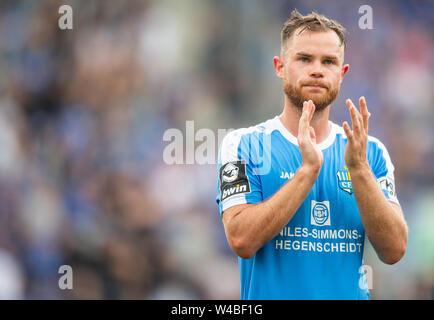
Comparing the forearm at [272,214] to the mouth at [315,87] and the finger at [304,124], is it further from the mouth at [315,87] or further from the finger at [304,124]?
the mouth at [315,87]

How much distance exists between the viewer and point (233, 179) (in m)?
2.94

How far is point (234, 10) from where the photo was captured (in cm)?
758

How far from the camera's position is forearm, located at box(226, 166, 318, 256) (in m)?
2.61

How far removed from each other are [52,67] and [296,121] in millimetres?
5089

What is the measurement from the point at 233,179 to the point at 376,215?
2.43ft

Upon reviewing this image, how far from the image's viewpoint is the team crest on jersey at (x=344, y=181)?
2947 mm

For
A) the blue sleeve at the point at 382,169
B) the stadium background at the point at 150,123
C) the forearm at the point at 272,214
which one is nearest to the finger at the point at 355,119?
the forearm at the point at 272,214

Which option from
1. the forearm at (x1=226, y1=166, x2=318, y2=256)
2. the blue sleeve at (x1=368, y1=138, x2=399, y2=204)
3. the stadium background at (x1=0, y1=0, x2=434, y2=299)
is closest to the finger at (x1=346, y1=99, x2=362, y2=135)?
the forearm at (x1=226, y1=166, x2=318, y2=256)

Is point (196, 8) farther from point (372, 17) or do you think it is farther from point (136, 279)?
point (136, 279)

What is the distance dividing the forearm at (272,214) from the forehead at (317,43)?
712 mm

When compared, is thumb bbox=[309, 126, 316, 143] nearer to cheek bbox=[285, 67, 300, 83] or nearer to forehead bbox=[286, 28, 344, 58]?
cheek bbox=[285, 67, 300, 83]
